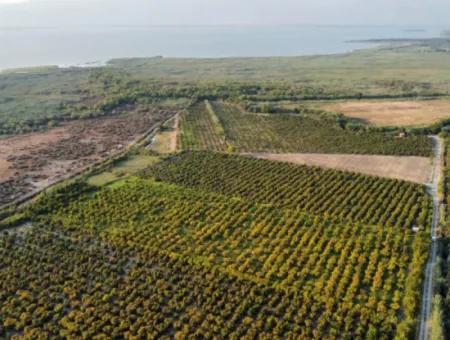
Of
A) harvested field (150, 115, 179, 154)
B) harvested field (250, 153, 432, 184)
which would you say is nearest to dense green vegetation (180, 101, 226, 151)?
harvested field (150, 115, 179, 154)

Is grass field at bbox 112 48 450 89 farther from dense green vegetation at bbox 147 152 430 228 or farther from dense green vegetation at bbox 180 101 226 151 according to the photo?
dense green vegetation at bbox 147 152 430 228

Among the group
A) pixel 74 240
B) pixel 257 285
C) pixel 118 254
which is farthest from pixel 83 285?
pixel 257 285

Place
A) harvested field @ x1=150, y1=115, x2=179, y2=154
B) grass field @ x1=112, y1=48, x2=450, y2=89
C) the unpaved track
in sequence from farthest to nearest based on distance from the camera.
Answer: grass field @ x1=112, y1=48, x2=450, y2=89
harvested field @ x1=150, y1=115, x2=179, y2=154
the unpaved track

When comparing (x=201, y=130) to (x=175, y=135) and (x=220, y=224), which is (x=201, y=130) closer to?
(x=175, y=135)

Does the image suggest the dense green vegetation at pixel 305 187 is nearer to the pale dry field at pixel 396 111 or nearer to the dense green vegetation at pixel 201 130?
the dense green vegetation at pixel 201 130

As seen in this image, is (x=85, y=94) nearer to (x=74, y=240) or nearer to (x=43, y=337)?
(x=74, y=240)

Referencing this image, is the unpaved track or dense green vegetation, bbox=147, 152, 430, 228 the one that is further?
dense green vegetation, bbox=147, 152, 430, 228

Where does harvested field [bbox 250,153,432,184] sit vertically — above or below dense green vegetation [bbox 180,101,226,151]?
below
